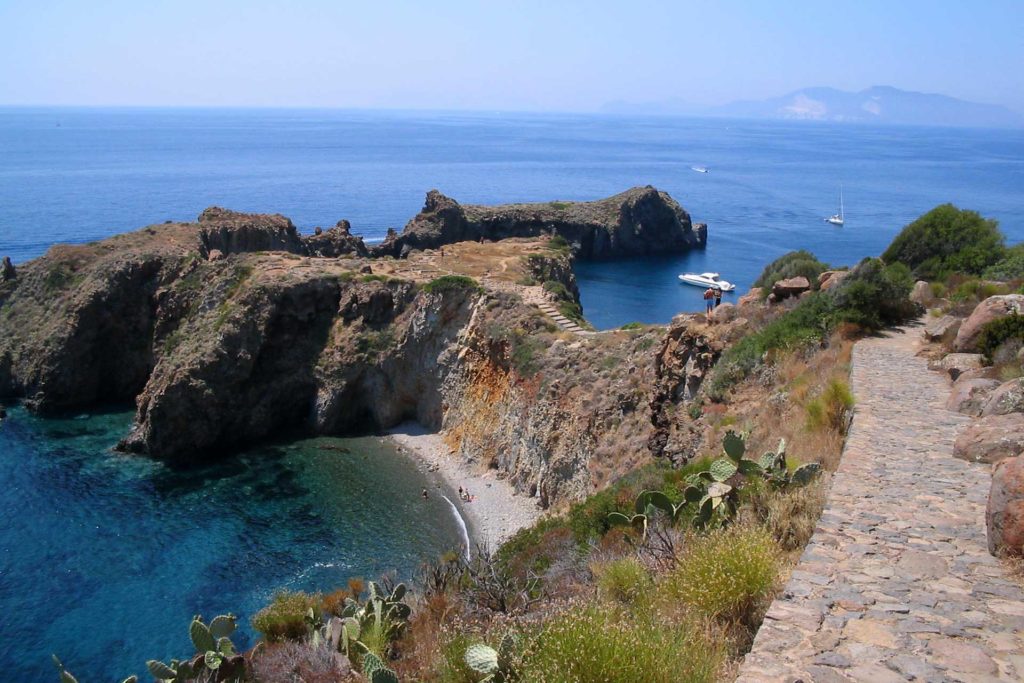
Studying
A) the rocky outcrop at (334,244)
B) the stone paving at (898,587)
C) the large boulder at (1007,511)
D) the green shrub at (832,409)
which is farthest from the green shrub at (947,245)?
the rocky outcrop at (334,244)

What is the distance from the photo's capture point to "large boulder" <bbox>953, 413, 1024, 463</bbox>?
439 inches

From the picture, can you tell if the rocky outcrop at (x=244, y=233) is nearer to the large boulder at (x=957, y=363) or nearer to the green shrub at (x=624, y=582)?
the large boulder at (x=957, y=363)

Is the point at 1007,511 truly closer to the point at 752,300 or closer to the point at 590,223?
the point at 752,300

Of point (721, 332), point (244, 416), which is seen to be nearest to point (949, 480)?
point (721, 332)

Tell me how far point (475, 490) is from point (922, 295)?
70.9 feet

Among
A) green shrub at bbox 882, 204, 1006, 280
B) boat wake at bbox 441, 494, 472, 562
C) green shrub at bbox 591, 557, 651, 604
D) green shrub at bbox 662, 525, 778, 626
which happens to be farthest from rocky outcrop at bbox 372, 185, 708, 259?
green shrub at bbox 662, 525, 778, 626

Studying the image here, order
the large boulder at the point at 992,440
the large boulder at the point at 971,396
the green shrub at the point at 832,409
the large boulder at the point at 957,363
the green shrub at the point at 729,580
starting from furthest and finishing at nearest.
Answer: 1. the large boulder at the point at 957,363
2. the green shrub at the point at 832,409
3. the large boulder at the point at 971,396
4. the large boulder at the point at 992,440
5. the green shrub at the point at 729,580

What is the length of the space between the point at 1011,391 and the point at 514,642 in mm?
10068

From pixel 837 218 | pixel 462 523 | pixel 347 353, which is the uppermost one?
pixel 837 218

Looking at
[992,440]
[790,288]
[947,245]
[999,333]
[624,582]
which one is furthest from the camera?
[947,245]

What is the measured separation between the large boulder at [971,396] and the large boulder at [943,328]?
16.2 feet

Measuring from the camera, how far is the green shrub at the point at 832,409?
14.5 m

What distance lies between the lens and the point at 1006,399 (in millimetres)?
12742

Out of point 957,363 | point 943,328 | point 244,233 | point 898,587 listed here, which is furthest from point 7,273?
point 898,587
